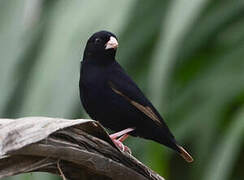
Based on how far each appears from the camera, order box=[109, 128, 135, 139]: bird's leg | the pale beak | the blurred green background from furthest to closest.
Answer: the blurred green background, the pale beak, box=[109, 128, 135, 139]: bird's leg

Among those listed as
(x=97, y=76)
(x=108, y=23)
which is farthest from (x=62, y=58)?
(x=97, y=76)

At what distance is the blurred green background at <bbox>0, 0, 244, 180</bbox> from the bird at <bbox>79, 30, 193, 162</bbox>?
0.45 meters

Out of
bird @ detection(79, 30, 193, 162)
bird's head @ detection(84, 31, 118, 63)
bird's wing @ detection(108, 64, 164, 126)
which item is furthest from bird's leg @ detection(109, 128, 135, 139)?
bird's head @ detection(84, 31, 118, 63)

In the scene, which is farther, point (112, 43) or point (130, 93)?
point (112, 43)

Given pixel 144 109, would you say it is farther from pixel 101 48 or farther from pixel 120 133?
pixel 101 48

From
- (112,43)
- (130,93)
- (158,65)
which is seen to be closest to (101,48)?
(112,43)

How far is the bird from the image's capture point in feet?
12.2

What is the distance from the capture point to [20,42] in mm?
5438

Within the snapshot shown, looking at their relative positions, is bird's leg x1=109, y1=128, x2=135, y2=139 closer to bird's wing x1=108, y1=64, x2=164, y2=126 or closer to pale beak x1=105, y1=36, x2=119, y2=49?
bird's wing x1=108, y1=64, x2=164, y2=126

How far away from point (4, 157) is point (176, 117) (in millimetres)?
3308

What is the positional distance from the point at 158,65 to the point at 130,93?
574 mm

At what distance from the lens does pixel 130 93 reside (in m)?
3.83

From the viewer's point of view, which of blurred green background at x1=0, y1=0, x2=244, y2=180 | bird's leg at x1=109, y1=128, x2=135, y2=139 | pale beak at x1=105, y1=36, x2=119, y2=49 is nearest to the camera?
bird's leg at x1=109, y1=128, x2=135, y2=139

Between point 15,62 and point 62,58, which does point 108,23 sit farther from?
point 15,62
